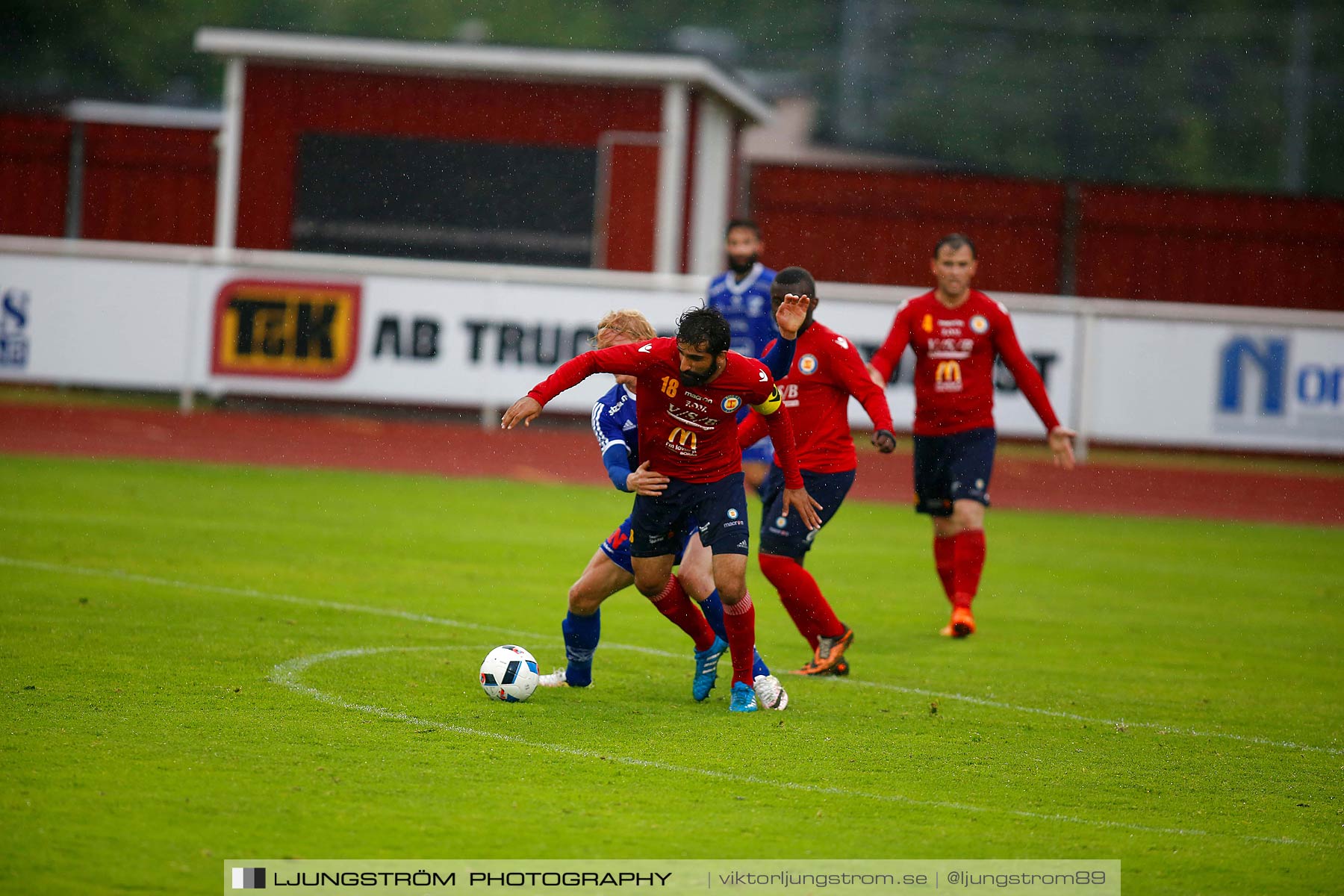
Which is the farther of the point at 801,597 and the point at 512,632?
the point at 512,632

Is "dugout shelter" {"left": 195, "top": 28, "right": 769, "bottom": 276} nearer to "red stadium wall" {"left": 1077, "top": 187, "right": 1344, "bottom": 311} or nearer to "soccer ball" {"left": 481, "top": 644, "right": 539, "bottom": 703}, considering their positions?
"red stadium wall" {"left": 1077, "top": 187, "right": 1344, "bottom": 311}

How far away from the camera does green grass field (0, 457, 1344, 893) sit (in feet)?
17.0

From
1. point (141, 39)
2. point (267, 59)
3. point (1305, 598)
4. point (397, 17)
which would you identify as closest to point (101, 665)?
point (1305, 598)

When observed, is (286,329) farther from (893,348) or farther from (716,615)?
(716,615)

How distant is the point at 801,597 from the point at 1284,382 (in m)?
14.1

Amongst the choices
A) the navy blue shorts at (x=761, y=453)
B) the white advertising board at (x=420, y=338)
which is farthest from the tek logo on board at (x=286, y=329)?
the navy blue shorts at (x=761, y=453)

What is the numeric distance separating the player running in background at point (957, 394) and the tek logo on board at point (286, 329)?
11.9 m

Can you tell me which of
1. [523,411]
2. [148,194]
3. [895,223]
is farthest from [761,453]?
[148,194]

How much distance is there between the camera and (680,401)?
7.04 metres

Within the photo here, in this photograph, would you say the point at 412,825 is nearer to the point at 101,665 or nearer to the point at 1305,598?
the point at 101,665

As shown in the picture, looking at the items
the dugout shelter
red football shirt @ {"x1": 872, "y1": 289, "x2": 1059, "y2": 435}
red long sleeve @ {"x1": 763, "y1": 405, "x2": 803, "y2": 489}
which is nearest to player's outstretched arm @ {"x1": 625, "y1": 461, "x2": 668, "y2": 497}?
red long sleeve @ {"x1": 763, "y1": 405, "x2": 803, "y2": 489}

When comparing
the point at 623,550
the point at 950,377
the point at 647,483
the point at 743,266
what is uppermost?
the point at 743,266

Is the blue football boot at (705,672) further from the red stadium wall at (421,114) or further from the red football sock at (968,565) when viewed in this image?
the red stadium wall at (421,114)

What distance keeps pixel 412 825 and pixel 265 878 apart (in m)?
0.60
